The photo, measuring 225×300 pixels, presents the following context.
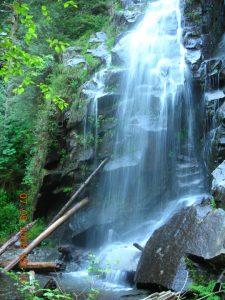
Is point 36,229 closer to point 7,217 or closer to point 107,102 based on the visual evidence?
point 7,217

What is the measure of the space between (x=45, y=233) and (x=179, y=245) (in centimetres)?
403

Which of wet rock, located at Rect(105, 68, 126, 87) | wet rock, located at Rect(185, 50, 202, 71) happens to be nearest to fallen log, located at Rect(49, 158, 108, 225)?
wet rock, located at Rect(105, 68, 126, 87)

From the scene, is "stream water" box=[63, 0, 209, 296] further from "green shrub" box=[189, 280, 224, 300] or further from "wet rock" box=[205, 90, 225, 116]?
"green shrub" box=[189, 280, 224, 300]

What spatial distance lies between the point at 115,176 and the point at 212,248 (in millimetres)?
4659

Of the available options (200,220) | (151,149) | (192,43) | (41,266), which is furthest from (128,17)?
(200,220)

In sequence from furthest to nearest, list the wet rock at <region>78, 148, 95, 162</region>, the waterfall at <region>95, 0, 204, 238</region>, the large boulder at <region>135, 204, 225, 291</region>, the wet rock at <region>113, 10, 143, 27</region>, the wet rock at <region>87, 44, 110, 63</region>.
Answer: the wet rock at <region>113, 10, 143, 27</region> → the wet rock at <region>87, 44, 110, 63</region> → the wet rock at <region>78, 148, 95, 162</region> → the waterfall at <region>95, 0, 204, 238</region> → the large boulder at <region>135, 204, 225, 291</region>

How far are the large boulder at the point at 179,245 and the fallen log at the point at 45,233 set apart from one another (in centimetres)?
300

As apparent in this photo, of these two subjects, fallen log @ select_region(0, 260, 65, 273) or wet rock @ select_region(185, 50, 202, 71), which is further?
wet rock @ select_region(185, 50, 202, 71)

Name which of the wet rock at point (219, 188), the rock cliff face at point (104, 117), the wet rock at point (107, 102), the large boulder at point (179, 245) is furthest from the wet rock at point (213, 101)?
the large boulder at point (179, 245)

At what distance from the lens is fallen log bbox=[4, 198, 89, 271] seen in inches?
312

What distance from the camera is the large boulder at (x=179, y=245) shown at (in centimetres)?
557

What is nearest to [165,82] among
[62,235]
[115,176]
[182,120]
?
[182,120]

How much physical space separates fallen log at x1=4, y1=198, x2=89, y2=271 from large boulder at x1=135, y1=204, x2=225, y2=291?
118 inches

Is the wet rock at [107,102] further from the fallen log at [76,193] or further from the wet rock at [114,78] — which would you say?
the fallen log at [76,193]
